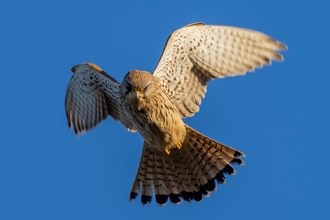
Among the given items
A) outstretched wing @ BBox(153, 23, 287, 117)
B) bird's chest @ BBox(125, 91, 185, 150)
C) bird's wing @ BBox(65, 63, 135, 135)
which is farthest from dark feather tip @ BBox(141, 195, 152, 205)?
outstretched wing @ BBox(153, 23, 287, 117)

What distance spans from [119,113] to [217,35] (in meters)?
2.30

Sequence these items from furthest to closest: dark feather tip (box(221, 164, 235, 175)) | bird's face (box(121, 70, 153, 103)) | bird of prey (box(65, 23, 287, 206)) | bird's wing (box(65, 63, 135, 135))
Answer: bird's wing (box(65, 63, 135, 135)) < dark feather tip (box(221, 164, 235, 175)) < bird of prey (box(65, 23, 287, 206)) < bird's face (box(121, 70, 153, 103))

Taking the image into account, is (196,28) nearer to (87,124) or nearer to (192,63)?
(192,63)

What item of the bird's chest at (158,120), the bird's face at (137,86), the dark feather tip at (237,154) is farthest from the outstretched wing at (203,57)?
the dark feather tip at (237,154)

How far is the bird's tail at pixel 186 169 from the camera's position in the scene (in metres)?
8.95

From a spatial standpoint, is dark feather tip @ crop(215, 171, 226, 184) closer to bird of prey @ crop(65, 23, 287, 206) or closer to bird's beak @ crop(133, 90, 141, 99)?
bird of prey @ crop(65, 23, 287, 206)

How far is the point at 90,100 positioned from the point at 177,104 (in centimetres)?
169

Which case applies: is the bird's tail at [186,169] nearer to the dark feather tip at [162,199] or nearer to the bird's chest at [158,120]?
the dark feather tip at [162,199]

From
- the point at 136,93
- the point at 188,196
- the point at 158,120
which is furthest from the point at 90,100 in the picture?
the point at 188,196

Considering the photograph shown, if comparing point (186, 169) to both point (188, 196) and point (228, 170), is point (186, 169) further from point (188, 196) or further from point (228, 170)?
point (228, 170)

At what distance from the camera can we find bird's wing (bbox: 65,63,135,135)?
30.0ft

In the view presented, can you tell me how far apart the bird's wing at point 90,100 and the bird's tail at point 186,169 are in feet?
2.70

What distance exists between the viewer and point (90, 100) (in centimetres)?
954

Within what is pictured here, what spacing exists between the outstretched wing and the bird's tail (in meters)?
0.66
